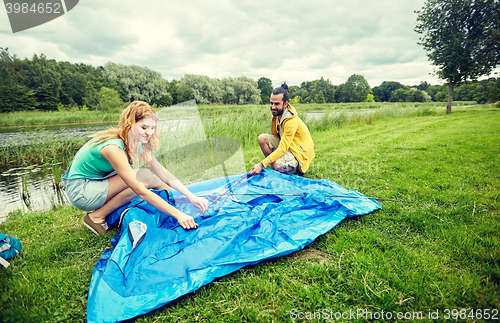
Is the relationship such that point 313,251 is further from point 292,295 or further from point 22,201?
point 22,201

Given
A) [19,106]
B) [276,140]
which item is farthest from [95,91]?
[276,140]

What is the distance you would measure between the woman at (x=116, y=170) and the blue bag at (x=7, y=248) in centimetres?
49

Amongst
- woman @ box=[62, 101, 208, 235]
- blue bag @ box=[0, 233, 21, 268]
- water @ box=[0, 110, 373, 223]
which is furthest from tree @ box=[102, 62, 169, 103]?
blue bag @ box=[0, 233, 21, 268]

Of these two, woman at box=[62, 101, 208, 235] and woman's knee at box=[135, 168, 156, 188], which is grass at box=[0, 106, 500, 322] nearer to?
woman at box=[62, 101, 208, 235]

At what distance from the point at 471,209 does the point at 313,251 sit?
1818 mm

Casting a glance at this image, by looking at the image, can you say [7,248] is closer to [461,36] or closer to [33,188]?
[33,188]

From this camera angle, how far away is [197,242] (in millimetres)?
1736

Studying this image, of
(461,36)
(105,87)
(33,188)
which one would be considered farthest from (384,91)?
(33,188)

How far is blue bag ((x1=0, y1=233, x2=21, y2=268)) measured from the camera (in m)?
1.70

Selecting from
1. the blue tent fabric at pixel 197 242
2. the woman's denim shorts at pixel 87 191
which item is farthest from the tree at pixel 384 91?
the woman's denim shorts at pixel 87 191

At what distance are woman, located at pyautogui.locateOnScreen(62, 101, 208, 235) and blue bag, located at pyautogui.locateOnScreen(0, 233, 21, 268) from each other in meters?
0.49

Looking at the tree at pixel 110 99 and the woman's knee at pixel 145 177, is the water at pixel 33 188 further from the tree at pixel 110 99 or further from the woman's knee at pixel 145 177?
the tree at pixel 110 99

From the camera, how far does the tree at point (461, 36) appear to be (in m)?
11.9

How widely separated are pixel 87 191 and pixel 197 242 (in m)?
1.22
